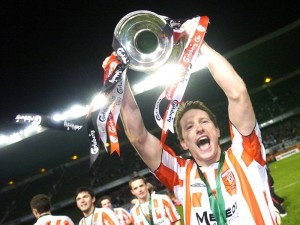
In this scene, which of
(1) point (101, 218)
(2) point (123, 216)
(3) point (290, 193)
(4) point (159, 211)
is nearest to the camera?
(1) point (101, 218)

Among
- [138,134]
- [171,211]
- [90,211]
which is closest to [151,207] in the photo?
[171,211]

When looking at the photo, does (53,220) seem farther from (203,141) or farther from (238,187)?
(238,187)

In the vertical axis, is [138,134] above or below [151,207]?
below

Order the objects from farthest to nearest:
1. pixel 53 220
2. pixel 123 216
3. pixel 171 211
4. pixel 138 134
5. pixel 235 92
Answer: pixel 123 216
pixel 171 211
pixel 53 220
pixel 138 134
pixel 235 92

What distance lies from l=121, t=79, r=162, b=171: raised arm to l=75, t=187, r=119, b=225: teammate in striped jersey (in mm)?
3872


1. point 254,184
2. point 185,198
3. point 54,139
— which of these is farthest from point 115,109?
Answer: point 54,139

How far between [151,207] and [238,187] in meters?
4.61

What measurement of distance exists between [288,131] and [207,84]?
842 centimetres

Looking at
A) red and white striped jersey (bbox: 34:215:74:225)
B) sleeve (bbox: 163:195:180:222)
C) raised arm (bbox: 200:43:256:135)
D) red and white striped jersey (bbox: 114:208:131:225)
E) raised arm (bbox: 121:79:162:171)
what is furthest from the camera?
red and white striped jersey (bbox: 114:208:131:225)

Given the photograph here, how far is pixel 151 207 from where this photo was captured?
6641 millimetres

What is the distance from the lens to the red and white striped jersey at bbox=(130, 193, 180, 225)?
6.45 m

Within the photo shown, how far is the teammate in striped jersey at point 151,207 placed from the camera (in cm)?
648

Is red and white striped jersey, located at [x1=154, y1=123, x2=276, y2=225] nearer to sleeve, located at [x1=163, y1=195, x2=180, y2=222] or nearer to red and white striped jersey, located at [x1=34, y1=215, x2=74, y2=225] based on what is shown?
red and white striped jersey, located at [x1=34, y1=215, x2=74, y2=225]

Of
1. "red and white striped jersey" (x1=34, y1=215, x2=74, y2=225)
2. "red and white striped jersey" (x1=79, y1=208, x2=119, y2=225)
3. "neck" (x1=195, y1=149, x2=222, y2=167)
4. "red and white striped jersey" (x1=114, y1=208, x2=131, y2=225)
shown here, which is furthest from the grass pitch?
"neck" (x1=195, y1=149, x2=222, y2=167)
